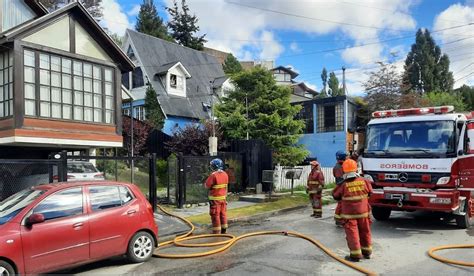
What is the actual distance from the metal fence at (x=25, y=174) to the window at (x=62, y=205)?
3472 mm

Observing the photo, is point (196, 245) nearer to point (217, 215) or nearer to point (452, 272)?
point (217, 215)

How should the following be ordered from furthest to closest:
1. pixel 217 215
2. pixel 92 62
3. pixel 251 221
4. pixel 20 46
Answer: pixel 92 62, pixel 20 46, pixel 251 221, pixel 217 215

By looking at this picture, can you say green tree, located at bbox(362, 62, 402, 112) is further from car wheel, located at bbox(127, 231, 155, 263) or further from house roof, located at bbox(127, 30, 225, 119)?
car wheel, located at bbox(127, 231, 155, 263)

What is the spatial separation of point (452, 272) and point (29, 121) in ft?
43.2

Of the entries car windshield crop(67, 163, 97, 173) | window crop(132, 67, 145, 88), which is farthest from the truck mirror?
window crop(132, 67, 145, 88)

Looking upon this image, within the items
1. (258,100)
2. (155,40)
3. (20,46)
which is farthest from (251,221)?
(155,40)

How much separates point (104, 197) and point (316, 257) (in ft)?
12.3

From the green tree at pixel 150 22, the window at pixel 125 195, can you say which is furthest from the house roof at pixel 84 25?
the green tree at pixel 150 22

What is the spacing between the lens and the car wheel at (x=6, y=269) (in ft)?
18.7

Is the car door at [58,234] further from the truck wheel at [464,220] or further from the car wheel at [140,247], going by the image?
the truck wheel at [464,220]

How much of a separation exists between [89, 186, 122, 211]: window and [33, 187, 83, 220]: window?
0.72 feet

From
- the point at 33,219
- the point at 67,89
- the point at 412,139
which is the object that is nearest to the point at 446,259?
the point at 412,139

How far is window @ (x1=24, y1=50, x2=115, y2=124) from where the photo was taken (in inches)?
Result: 578

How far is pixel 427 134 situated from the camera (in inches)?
397
